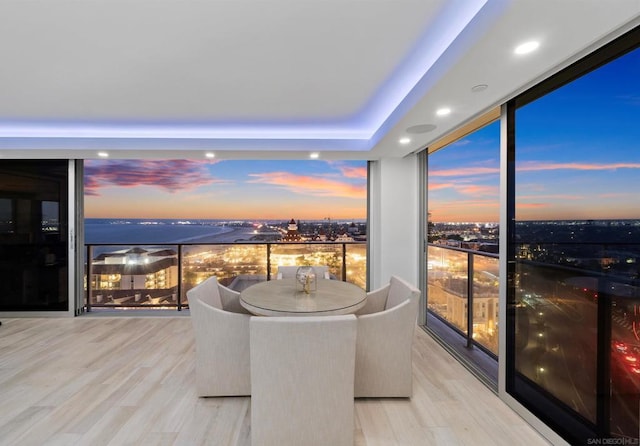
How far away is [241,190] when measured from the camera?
237 inches

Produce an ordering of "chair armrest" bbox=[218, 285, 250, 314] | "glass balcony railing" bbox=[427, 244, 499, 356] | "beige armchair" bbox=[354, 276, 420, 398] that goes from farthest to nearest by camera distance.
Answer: "glass balcony railing" bbox=[427, 244, 499, 356] → "chair armrest" bbox=[218, 285, 250, 314] → "beige armchair" bbox=[354, 276, 420, 398]

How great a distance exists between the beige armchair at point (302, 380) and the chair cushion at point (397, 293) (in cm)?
94

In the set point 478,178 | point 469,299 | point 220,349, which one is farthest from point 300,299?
point 478,178

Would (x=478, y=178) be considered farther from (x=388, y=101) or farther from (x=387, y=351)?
(x=387, y=351)

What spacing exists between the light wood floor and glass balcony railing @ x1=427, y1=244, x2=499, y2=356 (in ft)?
1.59

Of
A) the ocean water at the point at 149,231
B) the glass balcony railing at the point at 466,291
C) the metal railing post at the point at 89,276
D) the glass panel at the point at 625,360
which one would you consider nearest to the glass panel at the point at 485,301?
the glass balcony railing at the point at 466,291

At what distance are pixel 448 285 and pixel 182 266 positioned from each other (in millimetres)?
4136

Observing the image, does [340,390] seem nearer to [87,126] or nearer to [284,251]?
[284,251]

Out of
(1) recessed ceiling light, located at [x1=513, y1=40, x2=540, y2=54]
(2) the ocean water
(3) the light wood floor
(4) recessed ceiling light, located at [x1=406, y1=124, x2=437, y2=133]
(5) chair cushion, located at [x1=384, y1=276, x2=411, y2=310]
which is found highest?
(4) recessed ceiling light, located at [x1=406, y1=124, x2=437, y2=133]

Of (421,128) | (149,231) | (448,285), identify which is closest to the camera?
(421,128)

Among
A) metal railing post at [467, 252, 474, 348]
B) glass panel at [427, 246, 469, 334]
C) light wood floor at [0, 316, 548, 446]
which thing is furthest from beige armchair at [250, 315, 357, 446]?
glass panel at [427, 246, 469, 334]

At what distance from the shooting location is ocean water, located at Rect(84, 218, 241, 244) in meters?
4.63

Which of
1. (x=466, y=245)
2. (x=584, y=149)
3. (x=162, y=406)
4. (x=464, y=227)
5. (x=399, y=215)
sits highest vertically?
(x=584, y=149)

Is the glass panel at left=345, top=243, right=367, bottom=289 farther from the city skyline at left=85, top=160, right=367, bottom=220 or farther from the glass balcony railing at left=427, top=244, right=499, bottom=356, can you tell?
the city skyline at left=85, top=160, right=367, bottom=220
